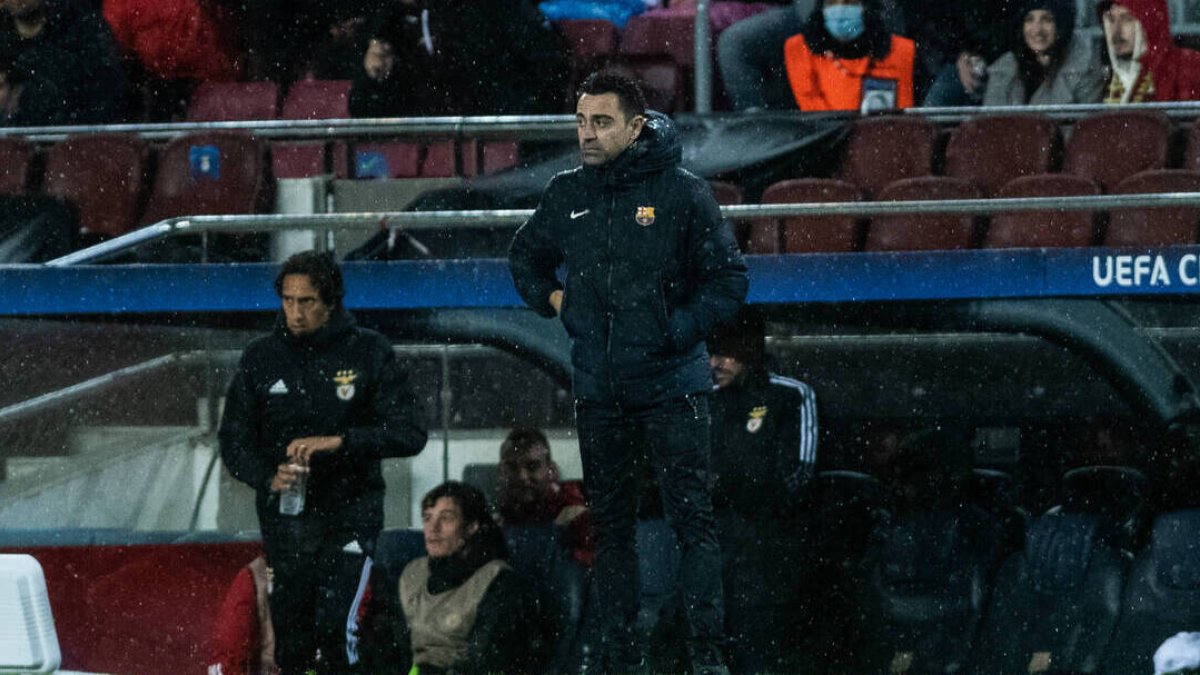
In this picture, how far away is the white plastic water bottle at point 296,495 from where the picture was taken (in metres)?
5.17

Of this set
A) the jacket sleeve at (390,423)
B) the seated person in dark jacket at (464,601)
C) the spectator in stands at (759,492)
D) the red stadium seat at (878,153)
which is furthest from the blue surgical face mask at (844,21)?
the jacket sleeve at (390,423)

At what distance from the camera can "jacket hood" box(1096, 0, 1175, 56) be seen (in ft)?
24.9

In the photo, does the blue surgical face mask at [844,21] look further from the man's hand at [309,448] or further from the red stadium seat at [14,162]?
the red stadium seat at [14,162]

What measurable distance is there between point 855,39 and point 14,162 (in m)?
4.07

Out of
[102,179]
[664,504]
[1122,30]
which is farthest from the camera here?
[102,179]

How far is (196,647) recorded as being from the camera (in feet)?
21.0

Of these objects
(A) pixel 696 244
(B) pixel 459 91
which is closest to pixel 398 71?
(B) pixel 459 91

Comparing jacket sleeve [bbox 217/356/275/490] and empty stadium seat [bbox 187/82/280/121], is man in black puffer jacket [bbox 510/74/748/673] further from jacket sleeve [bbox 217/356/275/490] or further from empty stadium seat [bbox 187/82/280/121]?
empty stadium seat [bbox 187/82/280/121]

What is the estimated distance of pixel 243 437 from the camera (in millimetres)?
5359

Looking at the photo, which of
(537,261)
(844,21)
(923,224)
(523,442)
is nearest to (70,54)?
(523,442)

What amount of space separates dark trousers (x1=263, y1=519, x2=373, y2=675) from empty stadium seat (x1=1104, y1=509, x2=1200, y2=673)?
2.88 metres

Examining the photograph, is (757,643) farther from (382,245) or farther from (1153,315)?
(1153,315)

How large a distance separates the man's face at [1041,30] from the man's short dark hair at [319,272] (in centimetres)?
393

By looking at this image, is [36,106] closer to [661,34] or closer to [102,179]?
[102,179]
